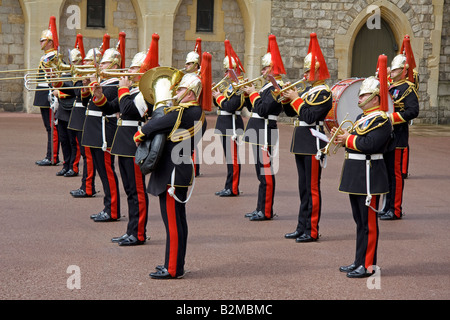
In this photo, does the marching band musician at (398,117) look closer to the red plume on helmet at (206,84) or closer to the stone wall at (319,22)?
the red plume on helmet at (206,84)

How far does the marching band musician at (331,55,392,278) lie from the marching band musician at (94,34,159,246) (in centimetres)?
187

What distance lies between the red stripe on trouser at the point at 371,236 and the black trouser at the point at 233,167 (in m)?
3.53

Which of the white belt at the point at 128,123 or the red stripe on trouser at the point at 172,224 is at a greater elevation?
the white belt at the point at 128,123

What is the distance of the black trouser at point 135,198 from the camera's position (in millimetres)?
6730

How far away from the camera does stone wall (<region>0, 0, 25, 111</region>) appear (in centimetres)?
1681

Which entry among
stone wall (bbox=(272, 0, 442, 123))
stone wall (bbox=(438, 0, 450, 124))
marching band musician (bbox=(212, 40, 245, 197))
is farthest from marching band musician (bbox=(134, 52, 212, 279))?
stone wall (bbox=(438, 0, 450, 124))

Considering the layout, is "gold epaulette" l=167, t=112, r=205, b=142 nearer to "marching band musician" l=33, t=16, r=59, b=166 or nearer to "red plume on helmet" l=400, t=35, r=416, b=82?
"red plume on helmet" l=400, t=35, r=416, b=82

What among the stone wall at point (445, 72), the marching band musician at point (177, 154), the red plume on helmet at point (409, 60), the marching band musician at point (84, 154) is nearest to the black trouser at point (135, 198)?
A: the marching band musician at point (177, 154)

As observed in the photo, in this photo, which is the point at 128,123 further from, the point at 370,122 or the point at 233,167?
the point at 233,167

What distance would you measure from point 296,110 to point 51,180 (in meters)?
3.99

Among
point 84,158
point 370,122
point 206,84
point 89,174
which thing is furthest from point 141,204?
point 370,122

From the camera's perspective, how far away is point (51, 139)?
1072cm

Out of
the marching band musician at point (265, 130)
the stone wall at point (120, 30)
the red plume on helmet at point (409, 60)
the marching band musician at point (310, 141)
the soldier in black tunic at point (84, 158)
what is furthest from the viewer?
the stone wall at point (120, 30)

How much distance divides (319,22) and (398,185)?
10478 mm
